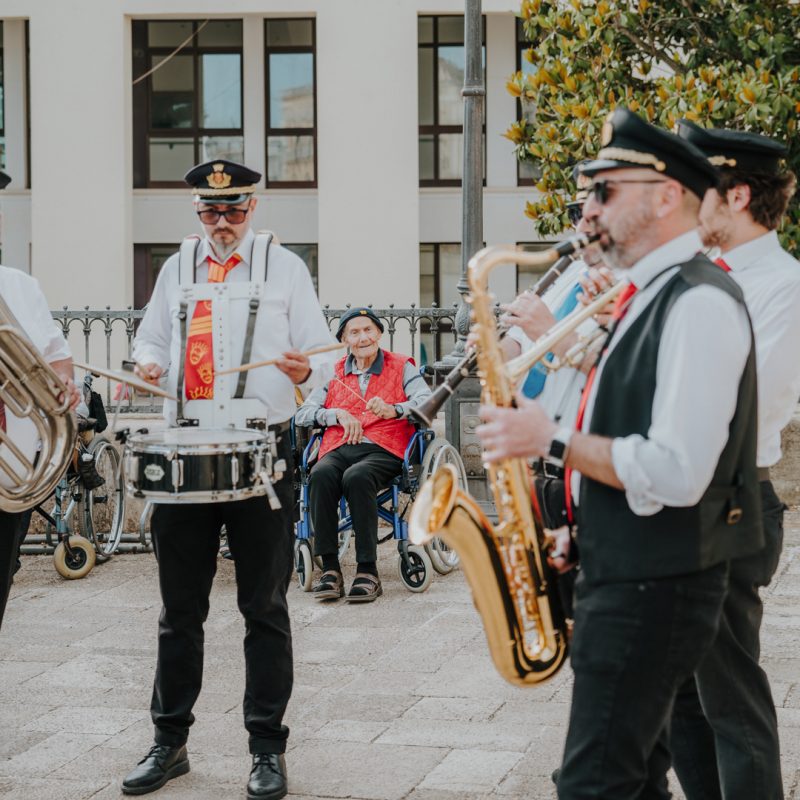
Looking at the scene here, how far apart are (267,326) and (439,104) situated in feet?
48.6

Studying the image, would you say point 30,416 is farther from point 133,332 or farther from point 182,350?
point 133,332

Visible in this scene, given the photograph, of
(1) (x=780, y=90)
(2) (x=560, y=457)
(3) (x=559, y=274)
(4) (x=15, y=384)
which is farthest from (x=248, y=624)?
(1) (x=780, y=90)

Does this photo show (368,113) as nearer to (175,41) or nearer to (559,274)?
(175,41)

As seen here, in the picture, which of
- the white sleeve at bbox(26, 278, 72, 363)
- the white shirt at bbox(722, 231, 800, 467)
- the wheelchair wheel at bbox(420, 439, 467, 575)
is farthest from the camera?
the wheelchair wheel at bbox(420, 439, 467, 575)

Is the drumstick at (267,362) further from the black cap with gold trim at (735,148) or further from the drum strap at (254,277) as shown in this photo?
the black cap with gold trim at (735,148)

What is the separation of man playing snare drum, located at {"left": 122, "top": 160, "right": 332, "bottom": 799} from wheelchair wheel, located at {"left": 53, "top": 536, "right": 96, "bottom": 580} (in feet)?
11.9

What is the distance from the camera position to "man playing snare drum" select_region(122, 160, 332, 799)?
15.0 ft

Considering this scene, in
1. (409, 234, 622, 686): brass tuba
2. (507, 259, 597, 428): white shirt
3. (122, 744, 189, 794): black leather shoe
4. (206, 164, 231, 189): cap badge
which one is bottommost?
(122, 744, 189, 794): black leather shoe

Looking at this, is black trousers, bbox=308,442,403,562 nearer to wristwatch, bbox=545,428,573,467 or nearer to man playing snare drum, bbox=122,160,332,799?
man playing snare drum, bbox=122,160,332,799

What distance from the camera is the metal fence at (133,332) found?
9.91 meters

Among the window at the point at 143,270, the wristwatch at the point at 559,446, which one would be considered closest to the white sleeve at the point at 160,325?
the wristwatch at the point at 559,446

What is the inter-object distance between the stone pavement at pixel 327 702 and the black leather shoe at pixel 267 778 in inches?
2.8

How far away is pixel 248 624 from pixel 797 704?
221cm

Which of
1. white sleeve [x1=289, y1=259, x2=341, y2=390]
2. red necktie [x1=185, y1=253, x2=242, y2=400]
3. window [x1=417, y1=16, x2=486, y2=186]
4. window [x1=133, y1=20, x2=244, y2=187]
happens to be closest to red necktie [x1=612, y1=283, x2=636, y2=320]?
white sleeve [x1=289, y1=259, x2=341, y2=390]
